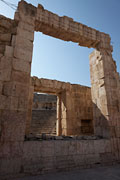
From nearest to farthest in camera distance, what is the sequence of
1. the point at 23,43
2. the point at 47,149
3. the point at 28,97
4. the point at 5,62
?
the point at 47,149 < the point at 5,62 < the point at 23,43 < the point at 28,97

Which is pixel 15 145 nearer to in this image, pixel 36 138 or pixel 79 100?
pixel 36 138

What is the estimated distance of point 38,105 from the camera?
18.1 m

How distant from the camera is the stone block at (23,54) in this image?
3.88 meters

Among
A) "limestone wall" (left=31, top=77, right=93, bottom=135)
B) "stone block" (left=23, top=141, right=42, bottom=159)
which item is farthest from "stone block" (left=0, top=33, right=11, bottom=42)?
"limestone wall" (left=31, top=77, right=93, bottom=135)

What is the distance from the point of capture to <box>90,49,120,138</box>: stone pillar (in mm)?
4863

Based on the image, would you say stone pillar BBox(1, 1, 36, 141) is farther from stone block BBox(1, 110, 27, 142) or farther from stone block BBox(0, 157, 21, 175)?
stone block BBox(0, 157, 21, 175)

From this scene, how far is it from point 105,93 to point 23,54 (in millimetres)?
3670

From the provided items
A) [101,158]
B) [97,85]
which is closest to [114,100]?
[97,85]

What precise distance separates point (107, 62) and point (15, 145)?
5.17 meters

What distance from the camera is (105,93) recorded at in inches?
202

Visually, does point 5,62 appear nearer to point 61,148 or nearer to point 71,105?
point 61,148

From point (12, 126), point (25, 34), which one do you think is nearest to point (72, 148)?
point (12, 126)

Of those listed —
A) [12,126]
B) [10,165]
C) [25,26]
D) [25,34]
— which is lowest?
[10,165]

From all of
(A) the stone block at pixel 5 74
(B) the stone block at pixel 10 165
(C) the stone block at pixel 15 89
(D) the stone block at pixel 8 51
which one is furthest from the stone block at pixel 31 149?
(D) the stone block at pixel 8 51
